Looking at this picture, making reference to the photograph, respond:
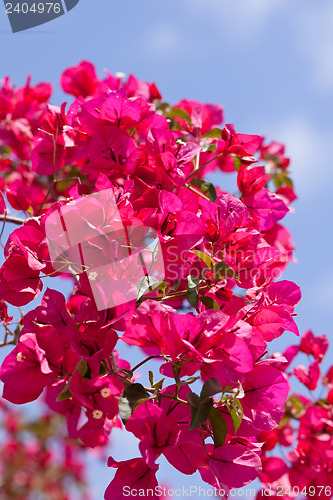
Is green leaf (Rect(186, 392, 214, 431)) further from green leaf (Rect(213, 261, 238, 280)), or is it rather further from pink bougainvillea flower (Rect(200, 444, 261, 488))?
green leaf (Rect(213, 261, 238, 280))

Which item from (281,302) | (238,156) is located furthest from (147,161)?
(281,302)

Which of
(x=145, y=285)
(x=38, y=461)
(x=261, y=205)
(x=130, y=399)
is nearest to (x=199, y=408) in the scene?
(x=130, y=399)

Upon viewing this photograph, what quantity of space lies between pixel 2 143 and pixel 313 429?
5.76ft

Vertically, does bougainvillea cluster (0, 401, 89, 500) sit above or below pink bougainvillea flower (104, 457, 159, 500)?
below

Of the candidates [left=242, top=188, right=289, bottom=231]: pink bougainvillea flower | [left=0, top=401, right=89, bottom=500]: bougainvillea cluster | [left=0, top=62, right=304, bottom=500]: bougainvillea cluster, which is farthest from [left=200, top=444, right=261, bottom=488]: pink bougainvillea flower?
[left=0, top=401, right=89, bottom=500]: bougainvillea cluster

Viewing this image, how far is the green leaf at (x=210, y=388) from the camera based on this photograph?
0.88m

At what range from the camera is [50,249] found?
1.04 metres

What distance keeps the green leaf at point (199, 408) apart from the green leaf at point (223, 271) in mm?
252

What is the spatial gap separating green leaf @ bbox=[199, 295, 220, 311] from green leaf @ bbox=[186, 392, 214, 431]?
7.1 inches

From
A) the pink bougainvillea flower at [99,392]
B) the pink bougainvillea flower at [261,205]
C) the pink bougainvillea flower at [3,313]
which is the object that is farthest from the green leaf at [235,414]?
the pink bougainvillea flower at [3,313]

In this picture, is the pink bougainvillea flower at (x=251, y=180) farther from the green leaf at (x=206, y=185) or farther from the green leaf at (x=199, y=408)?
the green leaf at (x=199, y=408)

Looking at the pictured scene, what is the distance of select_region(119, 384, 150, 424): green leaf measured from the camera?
95 cm

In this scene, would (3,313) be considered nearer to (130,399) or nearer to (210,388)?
(130,399)

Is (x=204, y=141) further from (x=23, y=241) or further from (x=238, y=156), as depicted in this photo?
(x=23, y=241)
